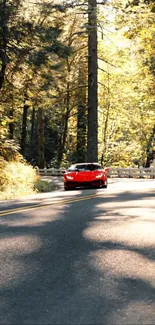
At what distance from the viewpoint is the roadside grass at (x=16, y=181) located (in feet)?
59.7

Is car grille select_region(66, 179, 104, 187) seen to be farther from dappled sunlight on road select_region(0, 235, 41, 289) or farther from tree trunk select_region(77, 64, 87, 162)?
tree trunk select_region(77, 64, 87, 162)

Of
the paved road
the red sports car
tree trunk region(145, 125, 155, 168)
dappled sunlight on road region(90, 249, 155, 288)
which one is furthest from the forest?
dappled sunlight on road region(90, 249, 155, 288)

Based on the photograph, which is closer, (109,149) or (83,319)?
(83,319)

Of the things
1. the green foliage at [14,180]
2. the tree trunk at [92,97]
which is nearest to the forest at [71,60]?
the tree trunk at [92,97]

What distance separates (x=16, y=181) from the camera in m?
19.5

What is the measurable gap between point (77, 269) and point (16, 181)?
568 inches

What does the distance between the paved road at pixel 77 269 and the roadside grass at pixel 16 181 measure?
878 cm

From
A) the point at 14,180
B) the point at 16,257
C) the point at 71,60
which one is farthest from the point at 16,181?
the point at 71,60

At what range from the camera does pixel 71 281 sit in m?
4.87

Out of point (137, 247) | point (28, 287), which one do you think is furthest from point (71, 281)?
point (137, 247)

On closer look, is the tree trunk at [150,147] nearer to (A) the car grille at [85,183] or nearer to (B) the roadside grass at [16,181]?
→ (B) the roadside grass at [16,181]

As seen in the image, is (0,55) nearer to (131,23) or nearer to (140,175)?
(131,23)

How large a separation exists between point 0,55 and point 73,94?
20.1 m

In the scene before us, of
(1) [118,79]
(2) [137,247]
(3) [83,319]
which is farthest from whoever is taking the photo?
(1) [118,79]
